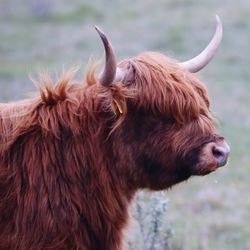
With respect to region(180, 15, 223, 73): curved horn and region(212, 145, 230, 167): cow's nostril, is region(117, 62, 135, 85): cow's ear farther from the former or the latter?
region(212, 145, 230, 167): cow's nostril

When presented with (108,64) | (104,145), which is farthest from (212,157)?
(108,64)

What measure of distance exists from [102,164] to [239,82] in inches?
526

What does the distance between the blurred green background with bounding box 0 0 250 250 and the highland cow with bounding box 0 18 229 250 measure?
2575 millimetres

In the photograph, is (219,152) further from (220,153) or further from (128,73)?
(128,73)

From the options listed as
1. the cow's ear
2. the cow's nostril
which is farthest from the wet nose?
the cow's ear

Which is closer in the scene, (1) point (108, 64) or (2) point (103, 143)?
(1) point (108, 64)

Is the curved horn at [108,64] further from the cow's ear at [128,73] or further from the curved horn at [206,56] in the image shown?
the curved horn at [206,56]

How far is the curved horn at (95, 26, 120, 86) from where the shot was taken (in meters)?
4.55

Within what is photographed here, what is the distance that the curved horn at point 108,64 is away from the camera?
4551 millimetres

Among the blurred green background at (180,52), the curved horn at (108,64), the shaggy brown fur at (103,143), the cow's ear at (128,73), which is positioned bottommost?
the blurred green background at (180,52)

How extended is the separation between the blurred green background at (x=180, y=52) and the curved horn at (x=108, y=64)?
284 centimetres

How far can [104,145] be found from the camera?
16.4 feet

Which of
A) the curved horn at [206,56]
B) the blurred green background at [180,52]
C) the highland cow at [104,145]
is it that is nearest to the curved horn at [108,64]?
the highland cow at [104,145]

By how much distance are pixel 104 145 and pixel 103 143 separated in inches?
0.5
